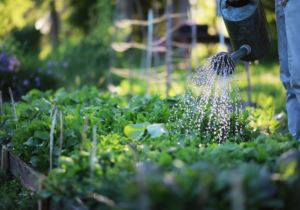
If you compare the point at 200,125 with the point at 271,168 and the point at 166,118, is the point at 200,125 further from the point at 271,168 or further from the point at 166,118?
the point at 271,168

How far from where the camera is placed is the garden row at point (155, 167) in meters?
1.00

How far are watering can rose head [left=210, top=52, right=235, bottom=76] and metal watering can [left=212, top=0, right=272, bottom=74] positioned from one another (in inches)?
1.2

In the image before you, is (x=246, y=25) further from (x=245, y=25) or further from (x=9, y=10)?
(x=9, y=10)

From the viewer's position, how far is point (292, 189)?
1.07 meters

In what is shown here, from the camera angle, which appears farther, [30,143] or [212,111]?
[212,111]

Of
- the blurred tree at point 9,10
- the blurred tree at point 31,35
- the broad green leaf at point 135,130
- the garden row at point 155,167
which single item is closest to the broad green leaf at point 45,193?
the garden row at point 155,167

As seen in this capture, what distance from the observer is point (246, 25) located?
2264 mm

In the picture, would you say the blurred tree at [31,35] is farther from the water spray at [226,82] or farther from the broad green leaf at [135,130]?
the broad green leaf at [135,130]

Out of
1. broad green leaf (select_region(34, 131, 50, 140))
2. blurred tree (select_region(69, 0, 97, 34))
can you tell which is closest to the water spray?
broad green leaf (select_region(34, 131, 50, 140))

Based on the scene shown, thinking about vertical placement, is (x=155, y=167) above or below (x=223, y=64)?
below

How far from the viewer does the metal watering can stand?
222cm

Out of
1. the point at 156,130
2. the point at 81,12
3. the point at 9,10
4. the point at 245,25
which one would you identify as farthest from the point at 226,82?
the point at 81,12

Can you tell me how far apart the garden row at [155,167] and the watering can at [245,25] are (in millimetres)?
571

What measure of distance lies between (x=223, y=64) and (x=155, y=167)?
1.22 m
